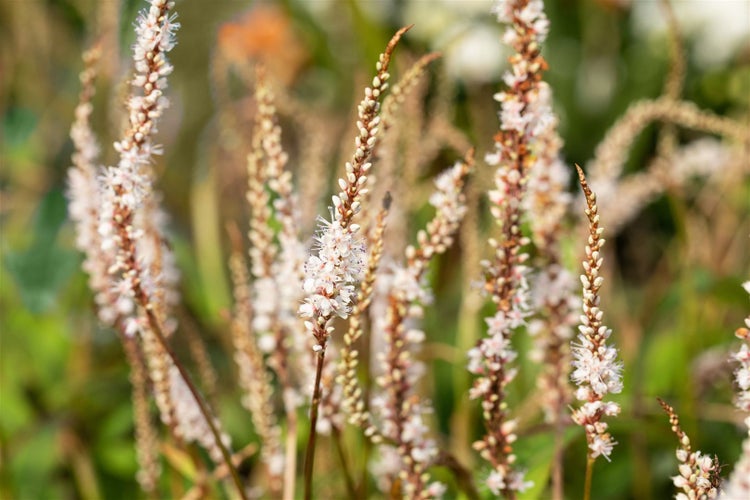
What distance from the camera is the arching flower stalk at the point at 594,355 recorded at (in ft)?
1.28

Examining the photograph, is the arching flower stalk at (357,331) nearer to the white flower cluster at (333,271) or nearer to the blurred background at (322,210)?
the white flower cluster at (333,271)

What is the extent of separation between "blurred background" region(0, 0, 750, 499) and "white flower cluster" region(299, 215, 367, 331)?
29 centimetres

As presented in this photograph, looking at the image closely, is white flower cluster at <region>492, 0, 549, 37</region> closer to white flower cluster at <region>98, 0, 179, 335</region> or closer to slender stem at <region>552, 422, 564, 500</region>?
white flower cluster at <region>98, 0, 179, 335</region>

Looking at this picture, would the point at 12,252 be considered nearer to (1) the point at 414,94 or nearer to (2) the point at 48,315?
(2) the point at 48,315

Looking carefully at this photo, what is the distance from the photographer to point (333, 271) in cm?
38

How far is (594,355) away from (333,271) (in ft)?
0.42

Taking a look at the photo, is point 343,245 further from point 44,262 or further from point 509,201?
point 44,262

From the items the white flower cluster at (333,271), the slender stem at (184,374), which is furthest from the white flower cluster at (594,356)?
the slender stem at (184,374)

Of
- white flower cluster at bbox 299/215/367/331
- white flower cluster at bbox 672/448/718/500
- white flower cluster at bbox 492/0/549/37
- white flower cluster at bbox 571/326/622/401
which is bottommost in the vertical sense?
white flower cluster at bbox 672/448/718/500

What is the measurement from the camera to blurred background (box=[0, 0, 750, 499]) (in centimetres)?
91

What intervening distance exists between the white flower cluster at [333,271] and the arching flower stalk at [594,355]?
104 millimetres

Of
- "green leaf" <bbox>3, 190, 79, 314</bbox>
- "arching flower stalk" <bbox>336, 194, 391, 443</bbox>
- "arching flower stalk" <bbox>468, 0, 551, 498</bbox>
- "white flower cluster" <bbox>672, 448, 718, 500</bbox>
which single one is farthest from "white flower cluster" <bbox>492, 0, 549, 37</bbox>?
"green leaf" <bbox>3, 190, 79, 314</bbox>

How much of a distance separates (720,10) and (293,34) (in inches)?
34.5

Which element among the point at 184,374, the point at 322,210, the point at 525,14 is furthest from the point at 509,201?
the point at 322,210
